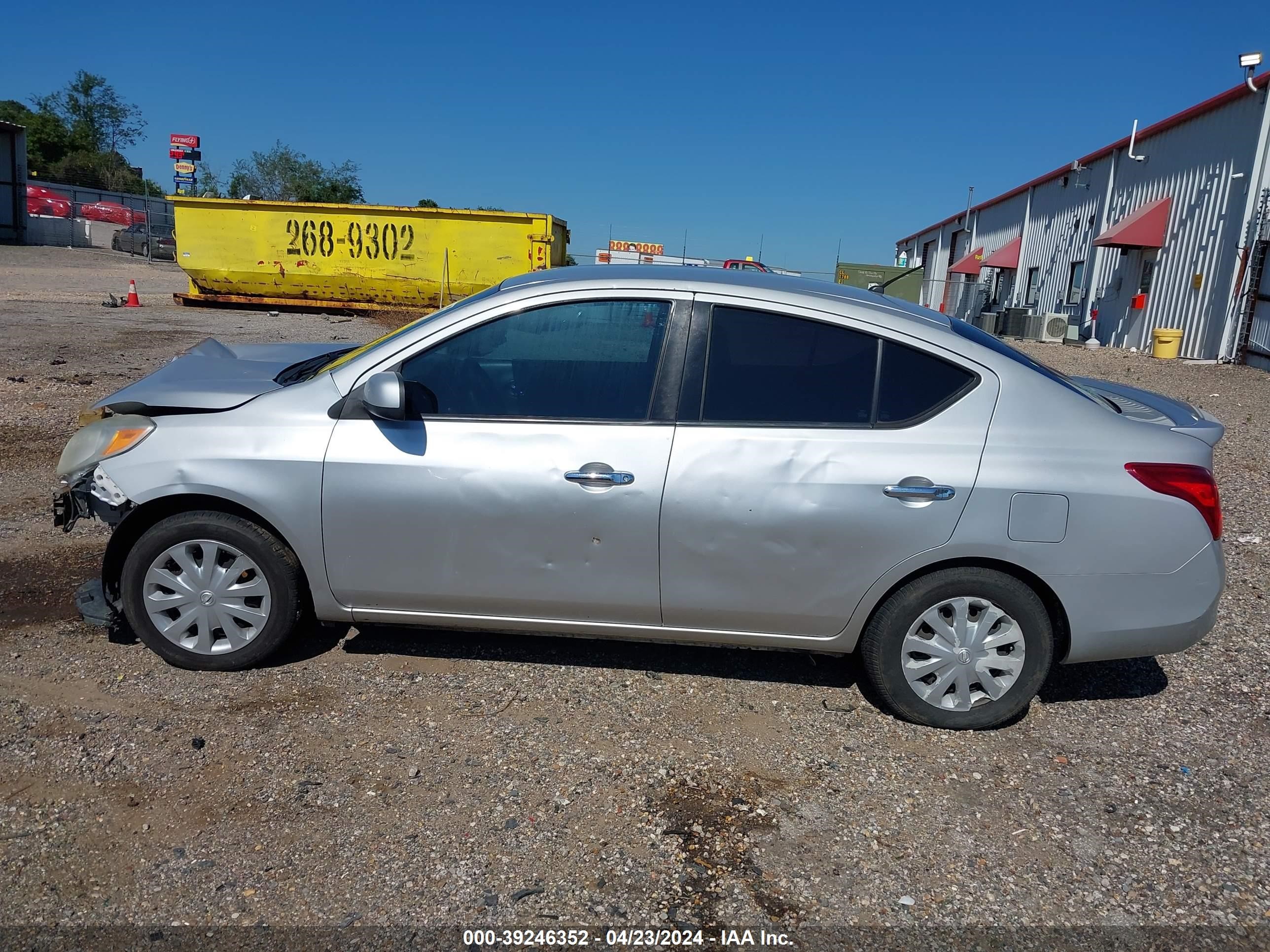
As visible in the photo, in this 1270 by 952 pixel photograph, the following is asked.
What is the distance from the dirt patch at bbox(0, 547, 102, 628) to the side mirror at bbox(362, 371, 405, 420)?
211cm

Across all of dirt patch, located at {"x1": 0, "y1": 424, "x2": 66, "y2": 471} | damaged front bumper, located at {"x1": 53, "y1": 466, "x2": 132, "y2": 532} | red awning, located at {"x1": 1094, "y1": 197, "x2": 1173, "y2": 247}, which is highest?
red awning, located at {"x1": 1094, "y1": 197, "x2": 1173, "y2": 247}

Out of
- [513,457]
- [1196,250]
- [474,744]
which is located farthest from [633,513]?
[1196,250]

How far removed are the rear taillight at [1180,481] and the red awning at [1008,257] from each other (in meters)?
33.0

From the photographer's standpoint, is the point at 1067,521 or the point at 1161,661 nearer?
the point at 1067,521

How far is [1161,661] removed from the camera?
462 centimetres

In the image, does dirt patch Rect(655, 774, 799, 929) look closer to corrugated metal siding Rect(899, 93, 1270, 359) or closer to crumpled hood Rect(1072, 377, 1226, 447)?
crumpled hood Rect(1072, 377, 1226, 447)

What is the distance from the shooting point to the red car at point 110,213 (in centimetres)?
4972

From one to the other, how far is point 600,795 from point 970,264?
4066 centimetres

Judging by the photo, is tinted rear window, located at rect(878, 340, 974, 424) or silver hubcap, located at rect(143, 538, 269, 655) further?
silver hubcap, located at rect(143, 538, 269, 655)

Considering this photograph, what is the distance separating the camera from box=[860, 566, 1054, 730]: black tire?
11.8 feet

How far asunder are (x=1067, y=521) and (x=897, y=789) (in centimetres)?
120

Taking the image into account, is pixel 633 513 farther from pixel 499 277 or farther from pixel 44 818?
pixel 499 277

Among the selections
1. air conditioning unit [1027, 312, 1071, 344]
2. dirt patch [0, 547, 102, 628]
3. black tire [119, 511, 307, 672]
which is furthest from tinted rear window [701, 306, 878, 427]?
air conditioning unit [1027, 312, 1071, 344]

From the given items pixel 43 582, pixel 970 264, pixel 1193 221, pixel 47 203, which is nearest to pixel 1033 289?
pixel 970 264
